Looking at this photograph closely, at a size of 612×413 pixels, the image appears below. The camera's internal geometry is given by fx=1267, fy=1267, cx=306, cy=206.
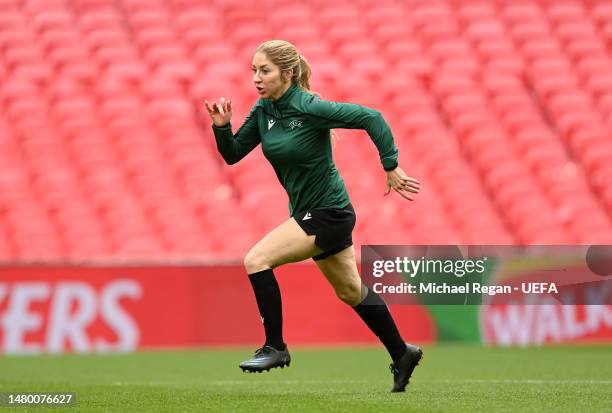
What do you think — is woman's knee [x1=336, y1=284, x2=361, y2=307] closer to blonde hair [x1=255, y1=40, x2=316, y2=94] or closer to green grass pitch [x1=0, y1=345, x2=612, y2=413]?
green grass pitch [x1=0, y1=345, x2=612, y2=413]

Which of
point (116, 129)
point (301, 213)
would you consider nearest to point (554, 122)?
point (116, 129)

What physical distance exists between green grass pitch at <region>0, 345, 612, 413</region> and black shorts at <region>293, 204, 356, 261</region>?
787 millimetres

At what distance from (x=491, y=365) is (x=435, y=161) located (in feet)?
17.2

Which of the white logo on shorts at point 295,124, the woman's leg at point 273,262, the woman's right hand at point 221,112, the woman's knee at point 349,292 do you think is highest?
the woman's right hand at point 221,112

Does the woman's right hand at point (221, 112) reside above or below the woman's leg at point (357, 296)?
above

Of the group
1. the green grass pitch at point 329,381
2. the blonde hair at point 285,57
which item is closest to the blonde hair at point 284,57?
the blonde hair at point 285,57

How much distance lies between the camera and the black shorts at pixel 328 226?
6461 mm

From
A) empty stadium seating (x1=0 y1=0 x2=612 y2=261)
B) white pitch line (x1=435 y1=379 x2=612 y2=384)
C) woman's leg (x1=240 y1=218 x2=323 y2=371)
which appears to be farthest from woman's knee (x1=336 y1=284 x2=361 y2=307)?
empty stadium seating (x1=0 y1=0 x2=612 y2=261)

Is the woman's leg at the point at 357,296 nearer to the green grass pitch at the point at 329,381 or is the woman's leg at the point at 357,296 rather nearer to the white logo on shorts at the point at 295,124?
the green grass pitch at the point at 329,381

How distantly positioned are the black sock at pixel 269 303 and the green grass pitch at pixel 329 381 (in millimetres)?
329

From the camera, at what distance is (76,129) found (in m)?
15.2

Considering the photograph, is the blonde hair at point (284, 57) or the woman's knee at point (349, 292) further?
the woman's knee at point (349, 292)

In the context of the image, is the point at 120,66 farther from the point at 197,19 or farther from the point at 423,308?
the point at 423,308

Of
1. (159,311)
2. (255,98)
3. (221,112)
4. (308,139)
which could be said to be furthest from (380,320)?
(255,98)
